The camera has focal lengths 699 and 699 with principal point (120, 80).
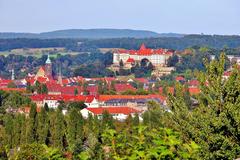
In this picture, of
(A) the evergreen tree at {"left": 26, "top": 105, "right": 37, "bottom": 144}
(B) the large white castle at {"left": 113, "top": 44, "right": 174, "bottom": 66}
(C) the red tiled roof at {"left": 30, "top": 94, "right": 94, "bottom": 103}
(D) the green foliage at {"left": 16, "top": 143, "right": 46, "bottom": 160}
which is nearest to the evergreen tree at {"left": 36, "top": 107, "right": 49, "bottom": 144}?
(A) the evergreen tree at {"left": 26, "top": 105, "right": 37, "bottom": 144}

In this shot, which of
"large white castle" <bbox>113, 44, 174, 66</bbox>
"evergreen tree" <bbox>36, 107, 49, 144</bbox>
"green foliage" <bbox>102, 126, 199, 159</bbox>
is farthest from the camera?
"large white castle" <bbox>113, 44, 174, 66</bbox>

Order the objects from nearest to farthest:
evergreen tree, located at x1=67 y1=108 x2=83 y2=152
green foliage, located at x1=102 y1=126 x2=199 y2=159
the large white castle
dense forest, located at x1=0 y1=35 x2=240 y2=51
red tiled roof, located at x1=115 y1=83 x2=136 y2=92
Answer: green foliage, located at x1=102 y1=126 x2=199 y2=159
evergreen tree, located at x1=67 y1=108 x2=83 y2=152
red tiled roof, located at x1=115 y1=83 x2=136 y2=92
the large white castle
dense forest, located at x1=0 y1=35 x2=240 y2=51

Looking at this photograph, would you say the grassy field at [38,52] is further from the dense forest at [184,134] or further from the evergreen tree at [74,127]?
the dense forest at [184,134]

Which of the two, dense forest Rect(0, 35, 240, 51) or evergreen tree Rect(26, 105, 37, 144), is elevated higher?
evergreen tree Rect(26, 105, 37, 144)

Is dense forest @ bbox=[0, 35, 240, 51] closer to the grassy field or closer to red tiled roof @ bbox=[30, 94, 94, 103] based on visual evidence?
the grassy field

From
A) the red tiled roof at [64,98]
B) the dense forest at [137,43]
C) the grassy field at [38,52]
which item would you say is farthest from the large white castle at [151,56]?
the grassy field at [38,52]

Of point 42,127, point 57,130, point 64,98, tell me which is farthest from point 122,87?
point 57,130

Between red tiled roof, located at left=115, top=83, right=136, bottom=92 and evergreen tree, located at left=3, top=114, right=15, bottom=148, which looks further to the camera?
red tiled roof, located at left=115, top=83, right=136, bottom=92

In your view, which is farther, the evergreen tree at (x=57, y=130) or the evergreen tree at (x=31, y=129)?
the evergreen tree at (x=31, y=129)

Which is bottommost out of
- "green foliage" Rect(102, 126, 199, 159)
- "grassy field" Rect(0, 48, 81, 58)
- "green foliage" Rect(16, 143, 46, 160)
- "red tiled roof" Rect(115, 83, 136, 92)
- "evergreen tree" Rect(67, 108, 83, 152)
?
"grassy field" Rect(0, 48, 81, 58)
